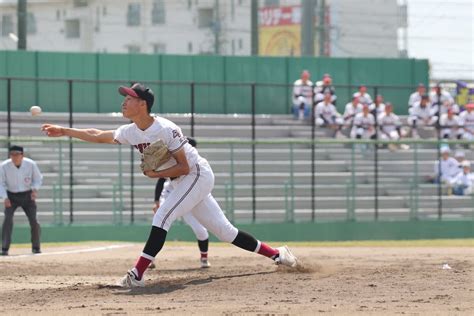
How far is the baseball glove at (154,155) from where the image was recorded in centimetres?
1148

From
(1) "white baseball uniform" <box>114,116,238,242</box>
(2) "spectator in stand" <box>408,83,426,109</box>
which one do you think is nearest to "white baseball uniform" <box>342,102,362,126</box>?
(2) "spectator in stand" <box>408,83,426,109</box>

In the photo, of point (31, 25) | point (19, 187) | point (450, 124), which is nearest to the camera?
point (19, 187)

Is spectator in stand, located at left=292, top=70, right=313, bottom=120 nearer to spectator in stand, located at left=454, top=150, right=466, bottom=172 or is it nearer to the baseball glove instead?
spectator in stand, located at left=454, top=150, right=466, bottom=172

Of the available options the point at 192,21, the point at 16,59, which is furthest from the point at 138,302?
the point at 192,21

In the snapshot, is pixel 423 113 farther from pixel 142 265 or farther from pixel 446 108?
pixel 142 265

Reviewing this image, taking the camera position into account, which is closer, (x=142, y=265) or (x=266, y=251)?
(x=142, y=265)

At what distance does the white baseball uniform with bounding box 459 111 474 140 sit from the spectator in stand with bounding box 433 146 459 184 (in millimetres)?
1436

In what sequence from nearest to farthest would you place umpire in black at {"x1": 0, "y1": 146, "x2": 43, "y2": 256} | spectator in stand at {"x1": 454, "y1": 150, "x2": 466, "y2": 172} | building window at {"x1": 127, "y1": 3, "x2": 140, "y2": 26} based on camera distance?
1. umpire in black at {"x1": 0, "y1": 146, "x2": 43, "y2": 256}
2. spectator in stand at {"x1": 454, "y1": 150, "x2": 466, "y2": 172}
3. building window at {"x1": 127, "y1": 3, "x2": 140, "y2": 26}

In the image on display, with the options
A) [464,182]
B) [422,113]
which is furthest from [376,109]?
[464,182]

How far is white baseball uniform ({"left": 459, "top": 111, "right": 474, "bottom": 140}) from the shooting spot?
28.9 meters

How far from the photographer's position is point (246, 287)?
11688mm

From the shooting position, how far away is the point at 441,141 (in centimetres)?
2705

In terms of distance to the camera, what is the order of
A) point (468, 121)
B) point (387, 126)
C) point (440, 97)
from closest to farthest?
1. point (387, 126)
2. point (440, 97)
3. point (468, 121)

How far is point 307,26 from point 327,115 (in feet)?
21.6
